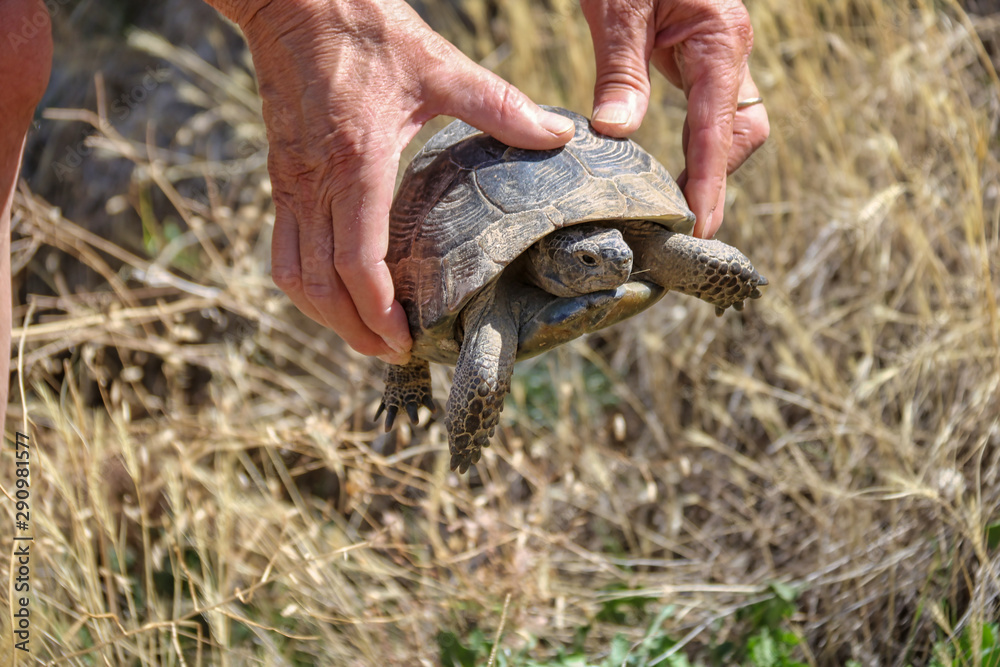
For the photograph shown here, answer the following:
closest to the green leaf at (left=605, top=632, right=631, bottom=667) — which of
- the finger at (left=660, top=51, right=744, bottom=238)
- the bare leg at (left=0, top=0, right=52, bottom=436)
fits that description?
the finger at (left=660, top=51, right=744, bottom=238)

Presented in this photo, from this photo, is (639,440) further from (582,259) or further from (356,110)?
(356,110)

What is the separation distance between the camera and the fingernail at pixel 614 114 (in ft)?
6.34

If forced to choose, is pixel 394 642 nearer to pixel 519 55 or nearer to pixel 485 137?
pixel 485 137

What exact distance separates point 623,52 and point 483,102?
0.49 m

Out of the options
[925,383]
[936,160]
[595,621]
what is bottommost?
[595,621]

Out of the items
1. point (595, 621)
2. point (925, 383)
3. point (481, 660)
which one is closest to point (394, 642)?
point (481, 660)

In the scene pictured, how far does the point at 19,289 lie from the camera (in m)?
4.63

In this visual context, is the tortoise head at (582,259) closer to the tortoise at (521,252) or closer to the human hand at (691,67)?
the tortoise at (521,252)

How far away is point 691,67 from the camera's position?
201 centimetres

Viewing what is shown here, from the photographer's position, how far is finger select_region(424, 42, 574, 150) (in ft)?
5.74

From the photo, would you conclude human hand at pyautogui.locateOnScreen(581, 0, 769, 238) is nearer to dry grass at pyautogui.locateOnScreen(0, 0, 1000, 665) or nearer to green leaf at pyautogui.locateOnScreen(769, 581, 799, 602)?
dry grass at pyautogui.locateOnScreen(0, 0, 1000, 665)

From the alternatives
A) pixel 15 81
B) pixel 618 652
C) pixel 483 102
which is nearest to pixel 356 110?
pixel 483 102

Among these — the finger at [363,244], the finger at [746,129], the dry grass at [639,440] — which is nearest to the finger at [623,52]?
the finger at [746,129]

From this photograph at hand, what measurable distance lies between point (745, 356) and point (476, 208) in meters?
1.96
